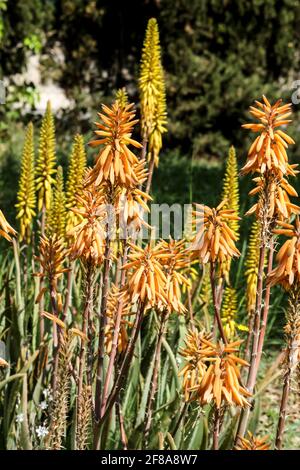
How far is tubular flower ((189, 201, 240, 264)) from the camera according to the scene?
6.56 feet

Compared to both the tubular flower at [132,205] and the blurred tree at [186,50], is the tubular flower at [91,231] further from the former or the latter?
the blurred tree at [186,50]

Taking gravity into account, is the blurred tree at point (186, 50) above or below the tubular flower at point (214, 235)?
above

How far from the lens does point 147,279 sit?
1981 mm

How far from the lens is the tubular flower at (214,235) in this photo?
6.56ft

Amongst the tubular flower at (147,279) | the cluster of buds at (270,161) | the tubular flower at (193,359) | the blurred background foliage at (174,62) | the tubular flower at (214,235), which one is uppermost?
the blurred background foliage at (174,62)

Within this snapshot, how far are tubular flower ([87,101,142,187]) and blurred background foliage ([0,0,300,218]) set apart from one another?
866cm

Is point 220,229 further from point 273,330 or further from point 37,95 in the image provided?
point 37,95

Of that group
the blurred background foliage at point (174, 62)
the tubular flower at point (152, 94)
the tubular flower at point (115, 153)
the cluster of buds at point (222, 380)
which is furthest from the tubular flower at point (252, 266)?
the blurred background foliage at point (174, 62)

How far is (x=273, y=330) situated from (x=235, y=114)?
283 inches

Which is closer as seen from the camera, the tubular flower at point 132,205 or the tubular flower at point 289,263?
the tubular flower at point 289,263

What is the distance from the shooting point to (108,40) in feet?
42.0

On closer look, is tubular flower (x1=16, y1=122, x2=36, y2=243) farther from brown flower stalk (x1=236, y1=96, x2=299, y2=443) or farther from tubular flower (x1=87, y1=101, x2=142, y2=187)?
brown flower stalk (x1=236, y1=96, x2=299, y2=443)

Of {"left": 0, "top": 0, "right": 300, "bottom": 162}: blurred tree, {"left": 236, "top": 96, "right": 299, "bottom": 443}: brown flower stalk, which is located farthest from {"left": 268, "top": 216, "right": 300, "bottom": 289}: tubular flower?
{"left": 0, "top": 0, "right": 300, "bottom": 162}: blurred tree

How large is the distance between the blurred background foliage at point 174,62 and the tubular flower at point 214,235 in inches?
342
